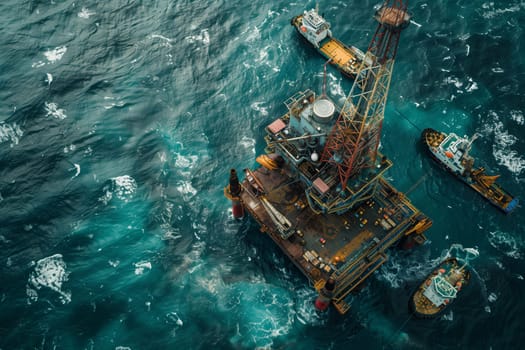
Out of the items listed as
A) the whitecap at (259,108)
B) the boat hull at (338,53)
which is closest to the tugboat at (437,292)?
the whitecap at (259,108)

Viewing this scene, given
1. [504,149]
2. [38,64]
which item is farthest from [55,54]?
[504,149]

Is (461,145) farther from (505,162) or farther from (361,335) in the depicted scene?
(361,335)

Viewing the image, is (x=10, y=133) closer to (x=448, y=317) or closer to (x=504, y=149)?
(x=448, y=317)

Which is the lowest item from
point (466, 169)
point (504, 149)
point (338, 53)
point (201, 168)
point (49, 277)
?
point (49, 277)

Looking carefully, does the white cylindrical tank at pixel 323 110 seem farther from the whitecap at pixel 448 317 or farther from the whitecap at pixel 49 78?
the whitecap at pixel 49 78

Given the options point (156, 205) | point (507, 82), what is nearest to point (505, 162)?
point (507, 82)

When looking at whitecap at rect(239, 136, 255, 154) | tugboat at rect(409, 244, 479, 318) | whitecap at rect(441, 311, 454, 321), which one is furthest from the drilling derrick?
whitecap at rect(441, 311, 454, 321)
